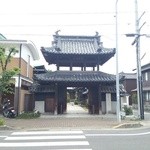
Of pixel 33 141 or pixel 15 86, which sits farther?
pixel 15 86

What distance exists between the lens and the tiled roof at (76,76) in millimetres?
26719

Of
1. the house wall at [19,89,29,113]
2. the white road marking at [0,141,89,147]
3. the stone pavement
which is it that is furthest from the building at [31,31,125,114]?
the white road marking at [0,141,89,147]

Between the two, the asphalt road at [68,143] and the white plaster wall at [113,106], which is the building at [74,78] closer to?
the white plaster wall at [113,106]

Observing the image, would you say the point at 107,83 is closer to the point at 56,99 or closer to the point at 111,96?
the point at 111,96

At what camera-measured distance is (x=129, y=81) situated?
57844mm

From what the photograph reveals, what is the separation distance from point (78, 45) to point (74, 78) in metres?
4.33

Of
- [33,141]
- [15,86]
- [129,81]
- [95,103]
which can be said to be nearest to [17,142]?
[33,141]

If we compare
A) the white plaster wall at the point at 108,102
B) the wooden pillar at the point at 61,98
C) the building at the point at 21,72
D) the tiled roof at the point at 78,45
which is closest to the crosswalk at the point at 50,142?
the building at the point at 21,72

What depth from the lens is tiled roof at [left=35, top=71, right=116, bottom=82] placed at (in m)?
26.7

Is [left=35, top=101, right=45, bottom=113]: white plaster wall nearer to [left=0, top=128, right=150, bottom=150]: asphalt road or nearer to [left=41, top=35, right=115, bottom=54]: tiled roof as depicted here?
[left=41, top=35, right=115, bottom=54]: tiled roof

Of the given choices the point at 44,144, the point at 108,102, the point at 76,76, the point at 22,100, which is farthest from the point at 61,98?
the point at 44,144

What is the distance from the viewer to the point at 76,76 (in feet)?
90.5

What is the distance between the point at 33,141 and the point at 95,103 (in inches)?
653

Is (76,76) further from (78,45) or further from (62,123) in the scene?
(62,123)
